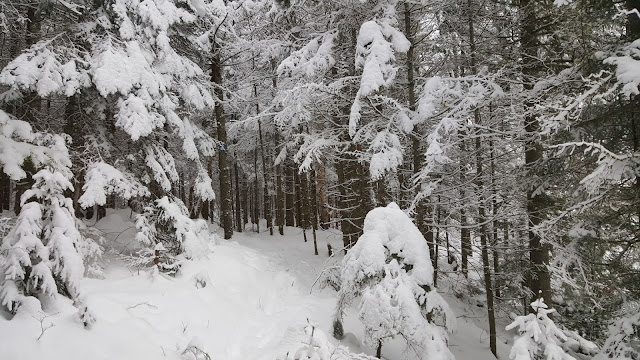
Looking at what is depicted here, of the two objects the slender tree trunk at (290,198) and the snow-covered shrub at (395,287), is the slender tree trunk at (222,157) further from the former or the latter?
the snow-covered shrub at (395,287)

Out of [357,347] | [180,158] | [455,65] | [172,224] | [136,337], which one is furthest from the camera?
[180,158]

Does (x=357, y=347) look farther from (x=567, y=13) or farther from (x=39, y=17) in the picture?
(x=39, y=17)

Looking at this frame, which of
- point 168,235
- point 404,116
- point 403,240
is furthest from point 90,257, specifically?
point 404,116

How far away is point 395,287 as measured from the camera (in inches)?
223

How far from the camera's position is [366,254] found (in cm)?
593

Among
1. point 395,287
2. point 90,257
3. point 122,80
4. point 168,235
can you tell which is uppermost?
point 122,80

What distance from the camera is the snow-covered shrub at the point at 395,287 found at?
550cm

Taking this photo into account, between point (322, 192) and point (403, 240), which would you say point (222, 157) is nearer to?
point (322, 192)

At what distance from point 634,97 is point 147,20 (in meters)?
10.5

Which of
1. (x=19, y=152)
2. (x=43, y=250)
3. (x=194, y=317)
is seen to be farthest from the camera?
(x=194, y=317)

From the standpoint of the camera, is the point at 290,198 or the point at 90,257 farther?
the point at 290,198

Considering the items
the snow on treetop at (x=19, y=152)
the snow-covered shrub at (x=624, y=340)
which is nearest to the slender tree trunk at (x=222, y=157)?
the snow on treetop at (x=19, y=152)

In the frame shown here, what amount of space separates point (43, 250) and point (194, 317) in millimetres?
2923

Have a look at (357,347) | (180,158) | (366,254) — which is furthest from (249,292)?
(180,158)
